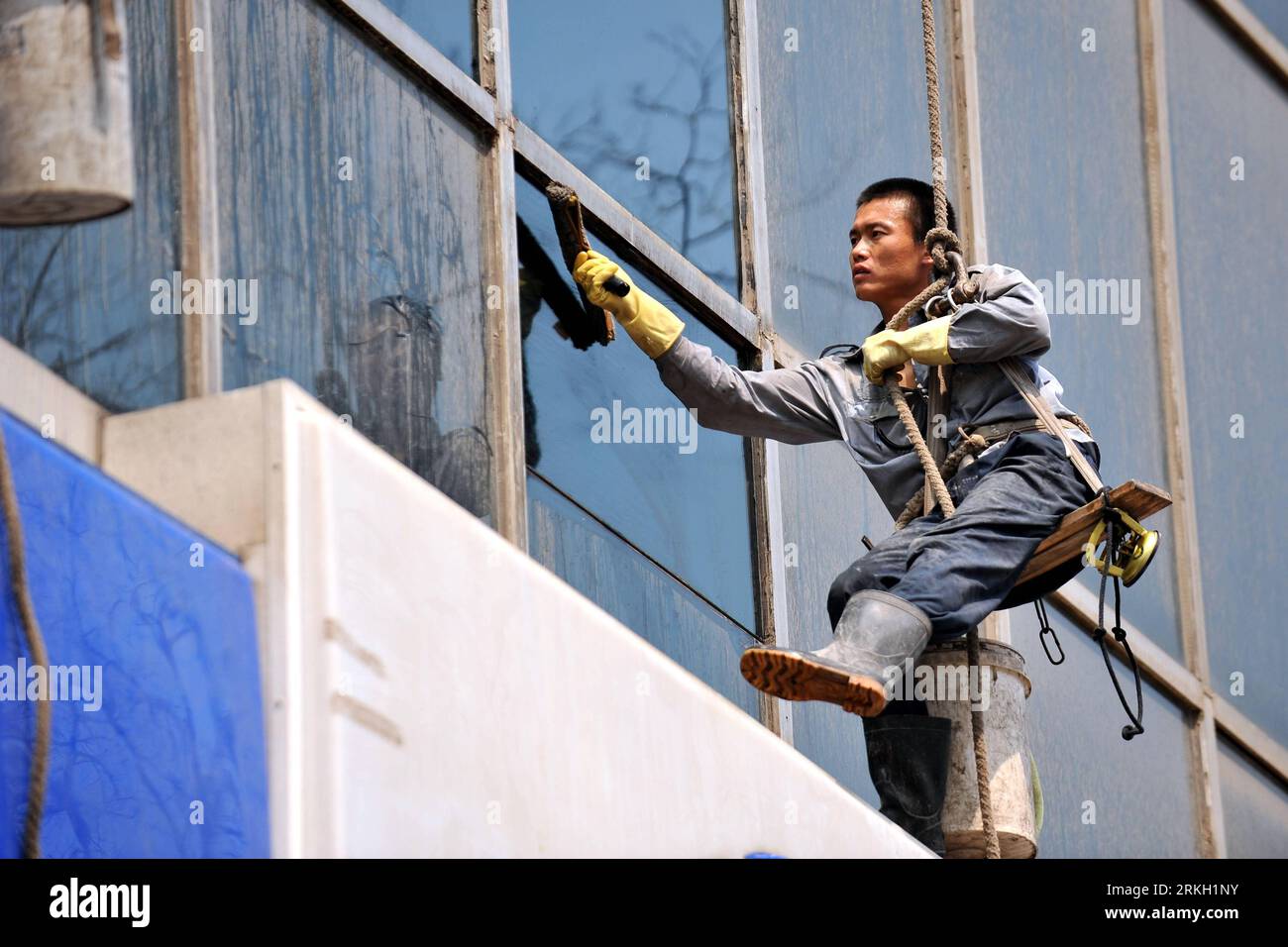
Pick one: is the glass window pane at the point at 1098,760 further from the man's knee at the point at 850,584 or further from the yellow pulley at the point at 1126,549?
the man's knee at the point at 850,584

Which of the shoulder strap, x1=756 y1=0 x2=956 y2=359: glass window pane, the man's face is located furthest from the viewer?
x1=756 y1=0 x2=956 y2=359: glass window pane

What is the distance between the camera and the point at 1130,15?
10.6 meters

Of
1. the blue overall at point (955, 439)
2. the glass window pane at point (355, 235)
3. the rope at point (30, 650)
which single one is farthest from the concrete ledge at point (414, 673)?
the glass window pane at point (355, 235)

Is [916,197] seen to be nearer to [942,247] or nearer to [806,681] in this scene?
[942,247]

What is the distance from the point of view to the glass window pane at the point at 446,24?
7.07m

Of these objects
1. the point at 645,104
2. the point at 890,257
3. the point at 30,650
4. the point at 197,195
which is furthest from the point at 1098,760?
the point at 30,650

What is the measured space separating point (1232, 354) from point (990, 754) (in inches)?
172

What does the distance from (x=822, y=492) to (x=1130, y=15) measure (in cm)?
318

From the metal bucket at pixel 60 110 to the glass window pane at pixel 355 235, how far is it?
49.6 inches

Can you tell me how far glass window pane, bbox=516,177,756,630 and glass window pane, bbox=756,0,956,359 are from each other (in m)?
0.55

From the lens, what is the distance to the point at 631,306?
6.91 m

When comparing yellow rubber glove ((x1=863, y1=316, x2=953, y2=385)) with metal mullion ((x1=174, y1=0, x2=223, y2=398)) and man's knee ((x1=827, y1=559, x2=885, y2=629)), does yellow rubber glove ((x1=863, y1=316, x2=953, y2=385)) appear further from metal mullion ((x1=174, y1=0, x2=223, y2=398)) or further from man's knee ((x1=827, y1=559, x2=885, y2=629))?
metal mullion ((x1=174, y1=0, x2=223, y2=398))

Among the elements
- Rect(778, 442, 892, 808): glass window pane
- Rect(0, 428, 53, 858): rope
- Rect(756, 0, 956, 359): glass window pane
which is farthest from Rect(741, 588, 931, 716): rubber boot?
Rect(756, 0, 956, 359): glass window pane

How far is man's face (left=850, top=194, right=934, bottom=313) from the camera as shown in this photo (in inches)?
283
